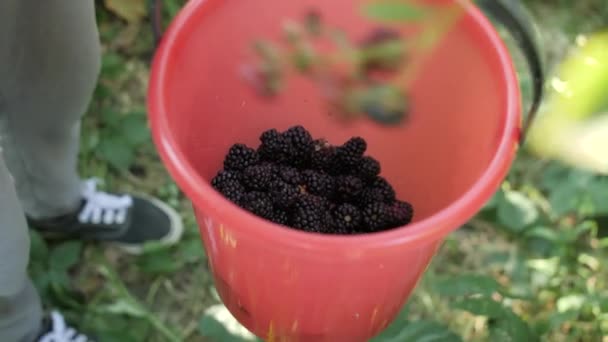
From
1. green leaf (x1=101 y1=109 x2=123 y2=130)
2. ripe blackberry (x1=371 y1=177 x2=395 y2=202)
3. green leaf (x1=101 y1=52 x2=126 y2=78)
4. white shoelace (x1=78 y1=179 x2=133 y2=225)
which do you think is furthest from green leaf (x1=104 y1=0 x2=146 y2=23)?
ripe blackberry (x1=371 y1=177 x2=395 y2=202)

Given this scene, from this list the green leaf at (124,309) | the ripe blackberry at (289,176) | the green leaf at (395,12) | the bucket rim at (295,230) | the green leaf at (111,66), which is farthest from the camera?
the green leaf at (111,66)

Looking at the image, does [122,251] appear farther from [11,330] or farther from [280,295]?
[280,295]

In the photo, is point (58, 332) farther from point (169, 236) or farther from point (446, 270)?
point (446, 270)

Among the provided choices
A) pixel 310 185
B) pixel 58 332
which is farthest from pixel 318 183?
pixel 58 332

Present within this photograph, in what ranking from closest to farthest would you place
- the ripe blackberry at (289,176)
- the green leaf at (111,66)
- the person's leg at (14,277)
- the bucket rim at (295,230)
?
the bucket rim at (295,230), the person's leg at (14,277), the ripe blackberry at (289,176), the green leaf at (111,66)

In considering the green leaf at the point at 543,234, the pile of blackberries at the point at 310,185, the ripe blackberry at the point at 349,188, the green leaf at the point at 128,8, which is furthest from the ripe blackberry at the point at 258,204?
the green leaf at the point at 128,8

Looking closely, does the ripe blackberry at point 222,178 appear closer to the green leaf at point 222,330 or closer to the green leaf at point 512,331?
the green leaf at point 222,330

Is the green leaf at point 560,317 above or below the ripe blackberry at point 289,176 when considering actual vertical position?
below
